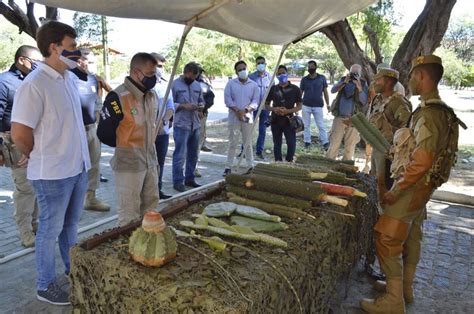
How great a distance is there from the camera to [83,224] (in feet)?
15.0

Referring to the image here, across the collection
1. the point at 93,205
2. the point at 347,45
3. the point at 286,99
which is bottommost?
the point at 93,205

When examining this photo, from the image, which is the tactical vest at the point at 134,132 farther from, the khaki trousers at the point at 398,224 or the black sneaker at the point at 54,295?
the khaki trousers at the point at 398,224

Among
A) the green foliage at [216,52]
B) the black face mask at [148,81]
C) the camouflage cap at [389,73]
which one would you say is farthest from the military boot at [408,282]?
the green foliage at [216,52]

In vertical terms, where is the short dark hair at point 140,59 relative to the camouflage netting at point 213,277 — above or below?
above

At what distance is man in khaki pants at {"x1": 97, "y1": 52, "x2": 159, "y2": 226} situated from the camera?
3.15 m

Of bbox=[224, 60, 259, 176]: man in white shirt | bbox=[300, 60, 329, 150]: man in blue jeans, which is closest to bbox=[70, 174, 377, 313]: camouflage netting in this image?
bbox=[224, 60, 259, 176]: man in white shirt

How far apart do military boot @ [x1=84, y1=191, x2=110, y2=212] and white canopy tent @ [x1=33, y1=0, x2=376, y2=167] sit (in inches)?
79.6

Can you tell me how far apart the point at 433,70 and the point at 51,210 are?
9.50ft

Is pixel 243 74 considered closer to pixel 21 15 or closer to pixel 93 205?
pixel 93 205

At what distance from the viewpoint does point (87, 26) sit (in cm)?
1559

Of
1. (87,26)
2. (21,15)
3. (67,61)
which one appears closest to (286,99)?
(67,61)

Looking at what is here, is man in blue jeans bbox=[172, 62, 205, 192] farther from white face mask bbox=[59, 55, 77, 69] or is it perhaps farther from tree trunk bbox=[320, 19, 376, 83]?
tree trunk bbox=[320, 19, 376, 83]

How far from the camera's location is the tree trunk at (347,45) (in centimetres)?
916

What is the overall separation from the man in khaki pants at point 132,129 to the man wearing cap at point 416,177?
2.02 m
